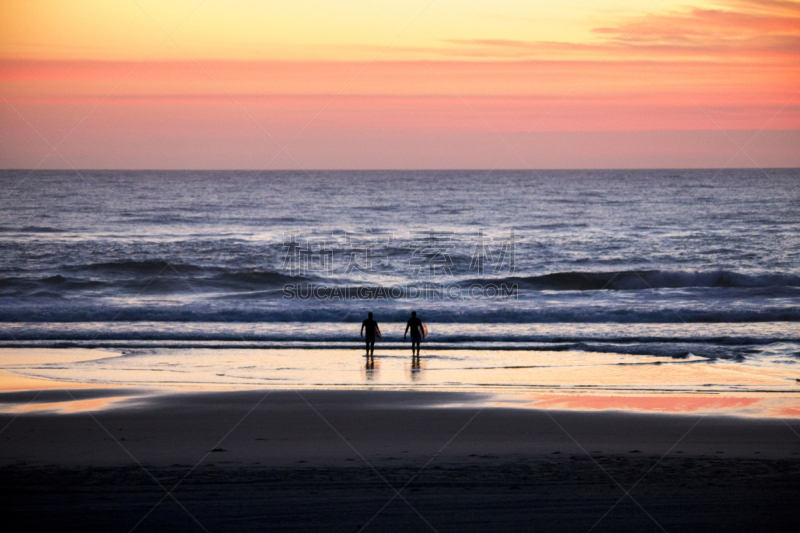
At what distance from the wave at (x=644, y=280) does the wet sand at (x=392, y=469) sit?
70.5ft

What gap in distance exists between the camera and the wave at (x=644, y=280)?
31047 mm

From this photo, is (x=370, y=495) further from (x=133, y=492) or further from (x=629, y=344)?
(x=629, y=344)

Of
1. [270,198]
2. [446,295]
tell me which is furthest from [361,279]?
[270,198]

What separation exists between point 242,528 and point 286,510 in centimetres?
49

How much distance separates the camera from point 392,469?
770 cm

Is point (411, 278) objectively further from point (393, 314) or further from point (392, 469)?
point (392, 469)

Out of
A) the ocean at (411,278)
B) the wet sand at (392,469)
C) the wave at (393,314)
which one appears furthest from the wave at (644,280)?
the wet sand at (392,469)

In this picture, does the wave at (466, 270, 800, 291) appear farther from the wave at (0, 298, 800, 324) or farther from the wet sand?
the wet sand

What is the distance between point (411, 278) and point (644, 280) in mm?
11203

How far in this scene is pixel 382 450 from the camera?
27.9 ft

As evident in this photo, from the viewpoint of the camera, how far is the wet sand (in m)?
6.36

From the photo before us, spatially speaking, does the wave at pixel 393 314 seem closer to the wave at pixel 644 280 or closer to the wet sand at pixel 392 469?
the wave at pixel 644 280

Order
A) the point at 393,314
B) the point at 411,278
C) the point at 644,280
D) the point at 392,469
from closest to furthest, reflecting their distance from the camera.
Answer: the point at 392,469
the point at 393,314
the point at 644,280
the point at 411,278

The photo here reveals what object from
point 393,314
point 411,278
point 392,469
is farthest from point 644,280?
point 392,469
